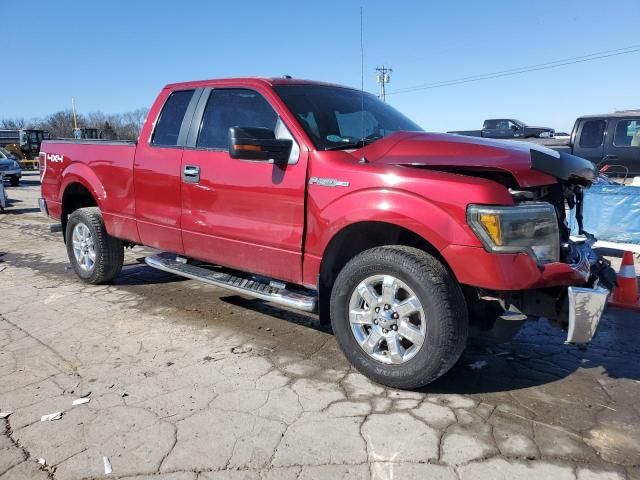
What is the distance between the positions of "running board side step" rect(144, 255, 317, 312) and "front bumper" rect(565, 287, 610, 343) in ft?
5.35

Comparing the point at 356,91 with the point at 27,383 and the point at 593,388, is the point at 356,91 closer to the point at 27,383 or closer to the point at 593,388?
the point at 593,388

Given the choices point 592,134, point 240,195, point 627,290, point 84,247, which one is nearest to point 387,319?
point 240,195

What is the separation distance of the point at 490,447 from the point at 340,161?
192 cm

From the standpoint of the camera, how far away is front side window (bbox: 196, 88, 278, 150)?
13.5ft

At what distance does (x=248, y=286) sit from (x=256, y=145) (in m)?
1.18

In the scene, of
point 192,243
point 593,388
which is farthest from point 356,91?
point 593,388

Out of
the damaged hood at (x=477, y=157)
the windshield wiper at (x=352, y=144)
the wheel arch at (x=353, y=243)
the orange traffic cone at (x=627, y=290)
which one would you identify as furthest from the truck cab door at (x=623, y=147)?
the wheel arch at (x=353, y=243)

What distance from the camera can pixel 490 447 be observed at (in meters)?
2.72

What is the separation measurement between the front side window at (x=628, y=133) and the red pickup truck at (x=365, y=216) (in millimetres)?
7531

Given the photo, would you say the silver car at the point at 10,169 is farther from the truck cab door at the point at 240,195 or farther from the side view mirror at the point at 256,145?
the side view mirror at the point at 256,145

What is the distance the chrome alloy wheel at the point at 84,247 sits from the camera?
571cm

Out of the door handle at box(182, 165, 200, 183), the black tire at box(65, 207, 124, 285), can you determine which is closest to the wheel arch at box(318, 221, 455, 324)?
the door handle at box(182, 165, 200, 183)

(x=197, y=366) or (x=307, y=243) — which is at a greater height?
(x=307, y=243)

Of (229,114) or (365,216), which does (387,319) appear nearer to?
(365,216)
